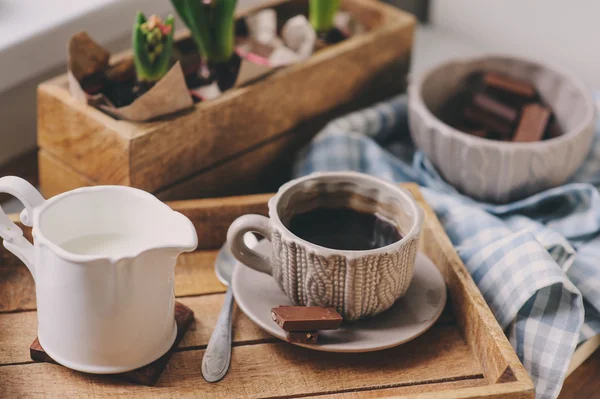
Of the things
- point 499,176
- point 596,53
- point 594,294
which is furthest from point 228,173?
point 596,53

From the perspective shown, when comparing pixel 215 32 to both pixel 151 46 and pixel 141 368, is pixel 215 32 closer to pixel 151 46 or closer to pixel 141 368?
pixel 151 46

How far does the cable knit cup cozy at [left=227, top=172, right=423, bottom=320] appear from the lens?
0.59 metres

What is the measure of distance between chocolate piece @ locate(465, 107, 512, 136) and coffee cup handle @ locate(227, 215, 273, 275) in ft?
1.30

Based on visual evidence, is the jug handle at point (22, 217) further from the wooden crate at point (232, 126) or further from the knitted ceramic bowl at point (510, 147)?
the knitted ceramic bowl at point (510, 147)

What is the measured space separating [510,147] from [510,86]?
15 cm

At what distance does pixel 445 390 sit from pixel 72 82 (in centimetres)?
47

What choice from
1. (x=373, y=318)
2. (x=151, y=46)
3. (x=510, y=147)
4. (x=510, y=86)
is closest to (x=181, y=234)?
(x=373, y=318)

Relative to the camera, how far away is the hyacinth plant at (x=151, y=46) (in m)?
0.77

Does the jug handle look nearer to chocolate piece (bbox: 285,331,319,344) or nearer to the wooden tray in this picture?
the wooden tray

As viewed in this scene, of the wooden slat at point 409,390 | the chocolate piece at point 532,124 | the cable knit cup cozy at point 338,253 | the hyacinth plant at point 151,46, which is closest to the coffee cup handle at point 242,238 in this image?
the cable knit cup cozy at point 338,253

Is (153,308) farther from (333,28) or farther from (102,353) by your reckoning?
(333,28)

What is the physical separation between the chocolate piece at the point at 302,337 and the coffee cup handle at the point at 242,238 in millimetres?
68

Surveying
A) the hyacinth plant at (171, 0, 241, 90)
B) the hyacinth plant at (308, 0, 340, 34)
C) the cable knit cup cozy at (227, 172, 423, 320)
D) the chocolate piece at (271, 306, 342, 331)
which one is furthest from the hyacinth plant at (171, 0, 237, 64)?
the chocolate piece at (271, 306, 342, 331)

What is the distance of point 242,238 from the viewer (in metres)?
0.64
